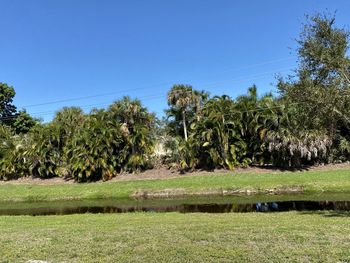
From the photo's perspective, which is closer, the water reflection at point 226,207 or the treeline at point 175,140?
the water reflection at point 226,207

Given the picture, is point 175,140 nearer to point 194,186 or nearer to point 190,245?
point 194,186

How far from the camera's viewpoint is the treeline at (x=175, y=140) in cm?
3722

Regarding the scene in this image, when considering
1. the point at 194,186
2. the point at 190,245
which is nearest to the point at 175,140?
the point at 194,186

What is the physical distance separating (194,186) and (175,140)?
10.6 meters

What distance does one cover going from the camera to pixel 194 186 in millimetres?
31562

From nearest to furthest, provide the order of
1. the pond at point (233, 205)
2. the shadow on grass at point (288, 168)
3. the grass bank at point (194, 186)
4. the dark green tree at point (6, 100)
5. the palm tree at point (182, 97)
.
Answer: the pond at point (233, 205) → the grass bank at point (194, 186) → the shadow on grass at point (288, 168) → the palm tree at point (182, 97) → the dark green tree at point (6, 100)

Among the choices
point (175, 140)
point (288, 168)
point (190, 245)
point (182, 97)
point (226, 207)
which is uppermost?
point (182, 97)

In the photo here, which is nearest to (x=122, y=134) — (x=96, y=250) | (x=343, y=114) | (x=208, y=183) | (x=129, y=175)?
(x=129, y=175)

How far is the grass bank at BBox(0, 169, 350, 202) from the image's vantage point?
93.2 feet

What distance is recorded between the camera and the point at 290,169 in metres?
36.8

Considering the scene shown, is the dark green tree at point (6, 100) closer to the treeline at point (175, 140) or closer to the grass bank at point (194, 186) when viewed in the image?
the treeline at point (175, 140)

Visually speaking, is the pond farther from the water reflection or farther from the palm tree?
the palm tree

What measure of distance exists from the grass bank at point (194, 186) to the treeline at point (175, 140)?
11.0 feet

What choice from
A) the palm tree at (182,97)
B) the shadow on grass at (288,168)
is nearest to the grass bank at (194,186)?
the shadow on grass at (288,168)
